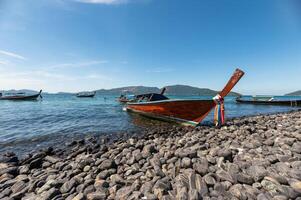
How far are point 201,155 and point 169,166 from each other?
1174 mm

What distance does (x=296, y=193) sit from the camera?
2.86 metres

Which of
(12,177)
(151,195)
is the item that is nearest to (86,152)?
(12,177)

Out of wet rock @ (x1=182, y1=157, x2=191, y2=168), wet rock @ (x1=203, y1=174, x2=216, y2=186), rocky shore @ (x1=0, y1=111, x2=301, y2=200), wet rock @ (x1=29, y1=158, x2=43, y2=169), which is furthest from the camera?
wet rock @ (x1=29, y1=158, x2=43, y2=169)

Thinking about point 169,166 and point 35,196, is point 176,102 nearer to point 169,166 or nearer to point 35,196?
point 169,166

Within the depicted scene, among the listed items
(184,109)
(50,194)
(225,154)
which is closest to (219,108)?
(184,109)

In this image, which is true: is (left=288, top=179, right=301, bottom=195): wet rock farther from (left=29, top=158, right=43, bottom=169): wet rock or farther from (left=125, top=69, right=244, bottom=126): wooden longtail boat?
(left=125, top=69, right=244, bottom=126): wooden longtail boat

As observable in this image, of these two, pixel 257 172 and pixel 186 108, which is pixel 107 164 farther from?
pixel 186 108

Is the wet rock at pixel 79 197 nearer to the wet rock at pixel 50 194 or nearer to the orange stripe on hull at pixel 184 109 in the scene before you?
the wet rock at pixel 50 194

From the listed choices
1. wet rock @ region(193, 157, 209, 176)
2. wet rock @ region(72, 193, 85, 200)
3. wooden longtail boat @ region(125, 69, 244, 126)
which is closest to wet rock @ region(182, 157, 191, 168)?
wet rock @ region(193, 157, 209, 176)

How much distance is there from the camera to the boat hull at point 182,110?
1082 centimetres

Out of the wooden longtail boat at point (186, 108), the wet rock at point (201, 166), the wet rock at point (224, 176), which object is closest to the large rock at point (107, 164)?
the wet rock at point (201, 166)

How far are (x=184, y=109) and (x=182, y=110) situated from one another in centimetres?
21

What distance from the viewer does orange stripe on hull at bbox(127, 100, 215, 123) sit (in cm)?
1080

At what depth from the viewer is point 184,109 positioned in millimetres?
11594
